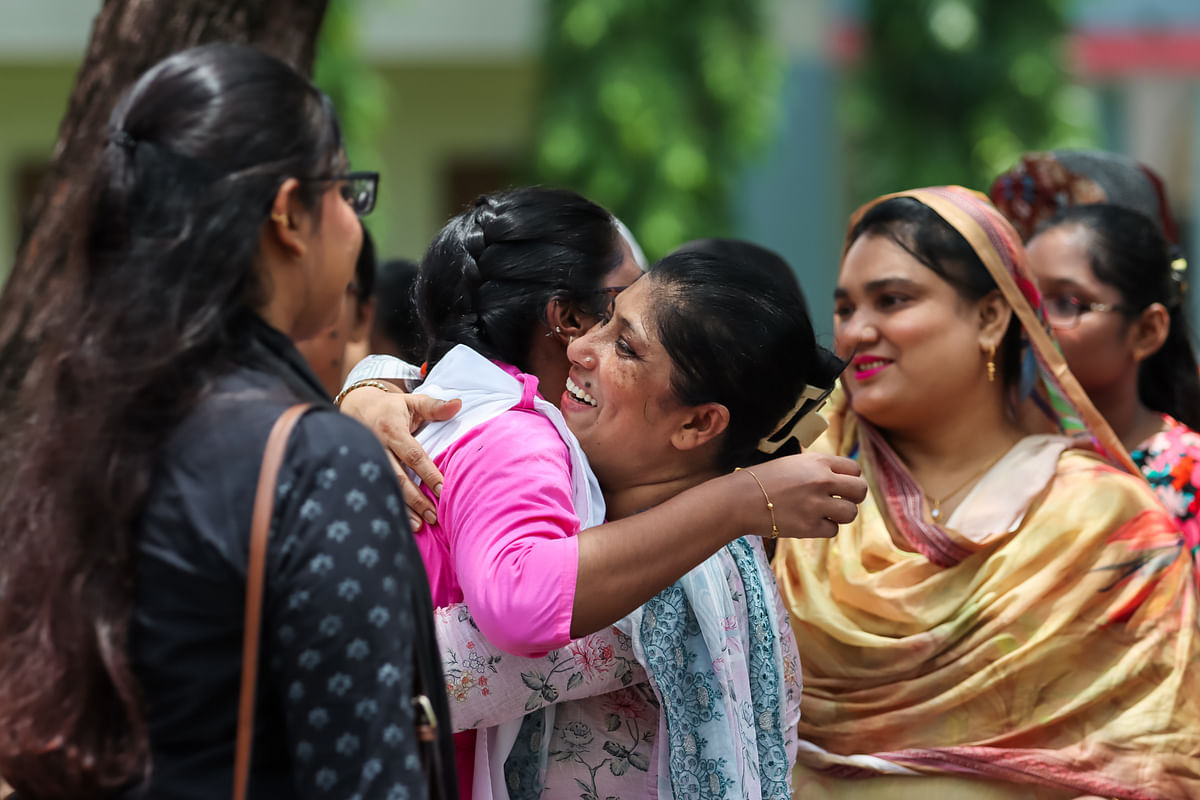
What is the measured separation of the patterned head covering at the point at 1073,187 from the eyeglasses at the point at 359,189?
9.00 ft

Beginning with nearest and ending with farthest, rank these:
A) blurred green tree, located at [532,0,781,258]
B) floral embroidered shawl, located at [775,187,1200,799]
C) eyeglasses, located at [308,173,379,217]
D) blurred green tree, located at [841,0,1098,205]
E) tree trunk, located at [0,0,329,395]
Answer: eyeglasses, located at [308,173,379,217], floral embroidered shawl, located at [775,187,1200,799], tree trunk, located at [0,0,329,395], blurred green tree, located at [532,0,781,258], blurred green tree, located at [841,0,1098,205]

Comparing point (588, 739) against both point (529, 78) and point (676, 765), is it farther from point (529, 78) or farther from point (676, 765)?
point (529, 78)

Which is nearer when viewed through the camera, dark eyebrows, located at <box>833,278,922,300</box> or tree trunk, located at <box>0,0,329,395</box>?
dark eyebrows, located at <box>833,278,922,300</box>

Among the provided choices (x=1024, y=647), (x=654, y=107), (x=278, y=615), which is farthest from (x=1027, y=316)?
(x=654, y=107)

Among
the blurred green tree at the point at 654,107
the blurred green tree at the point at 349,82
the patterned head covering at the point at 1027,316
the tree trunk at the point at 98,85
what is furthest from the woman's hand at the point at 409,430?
the blurred green tree at the point at 654,107

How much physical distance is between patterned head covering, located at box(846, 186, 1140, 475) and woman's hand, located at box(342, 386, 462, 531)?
1.22 m

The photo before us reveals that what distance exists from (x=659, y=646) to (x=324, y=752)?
29.4 inches

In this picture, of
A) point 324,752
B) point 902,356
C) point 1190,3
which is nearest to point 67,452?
point 324,752

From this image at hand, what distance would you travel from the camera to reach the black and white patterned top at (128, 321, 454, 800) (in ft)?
4.81

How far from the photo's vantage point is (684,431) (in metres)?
2.20

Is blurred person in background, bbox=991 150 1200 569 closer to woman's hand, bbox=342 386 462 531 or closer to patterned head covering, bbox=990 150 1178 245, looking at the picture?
patterned head covering, bbox=990 150 1178 245

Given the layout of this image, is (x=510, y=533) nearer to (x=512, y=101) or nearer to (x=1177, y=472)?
(x=1177, y=472)

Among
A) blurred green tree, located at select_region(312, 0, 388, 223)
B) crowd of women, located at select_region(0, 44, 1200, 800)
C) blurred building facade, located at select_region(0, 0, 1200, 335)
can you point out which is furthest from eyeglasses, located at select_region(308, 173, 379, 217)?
blurred building facade, located at select_region(0, 0, 1200, 335)

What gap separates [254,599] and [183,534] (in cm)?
11
